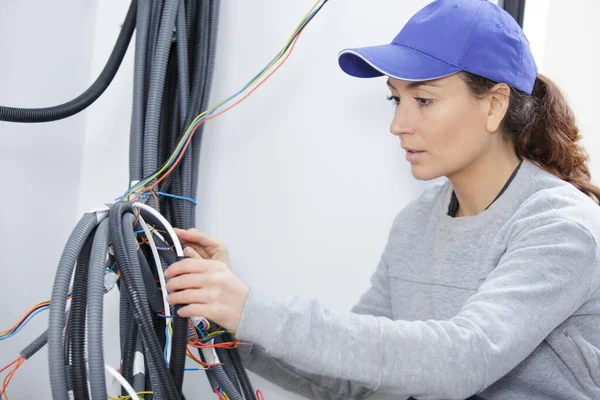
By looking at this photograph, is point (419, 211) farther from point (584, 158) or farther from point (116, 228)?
point (116, 228)

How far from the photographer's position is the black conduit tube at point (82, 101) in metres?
1.17

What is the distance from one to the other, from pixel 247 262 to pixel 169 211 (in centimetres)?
27

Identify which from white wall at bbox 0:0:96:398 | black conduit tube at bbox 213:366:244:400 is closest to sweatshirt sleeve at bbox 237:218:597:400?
black conduit tube at bbox 213:366:244:400

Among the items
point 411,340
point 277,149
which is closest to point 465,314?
point 411,340

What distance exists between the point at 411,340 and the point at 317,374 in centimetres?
35

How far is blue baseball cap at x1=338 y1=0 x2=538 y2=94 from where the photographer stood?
1121mm

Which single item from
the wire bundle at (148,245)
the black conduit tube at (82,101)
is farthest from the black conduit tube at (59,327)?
the black conduit tube at (82,101)

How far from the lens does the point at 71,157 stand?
5.15 ft

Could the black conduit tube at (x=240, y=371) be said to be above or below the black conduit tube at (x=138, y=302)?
below

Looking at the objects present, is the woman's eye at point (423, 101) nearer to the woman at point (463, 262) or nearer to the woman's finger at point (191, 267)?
the woman at point (463, 262)

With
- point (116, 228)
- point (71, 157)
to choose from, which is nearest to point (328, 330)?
point (116, 228)

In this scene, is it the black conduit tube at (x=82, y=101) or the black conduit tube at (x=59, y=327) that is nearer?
the black conduit tube at (x=59, y=327)

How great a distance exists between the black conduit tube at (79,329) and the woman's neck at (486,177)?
2.32ft

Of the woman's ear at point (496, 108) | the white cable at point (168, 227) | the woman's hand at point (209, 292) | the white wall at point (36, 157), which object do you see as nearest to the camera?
the woman's hand at point (209, 292)
